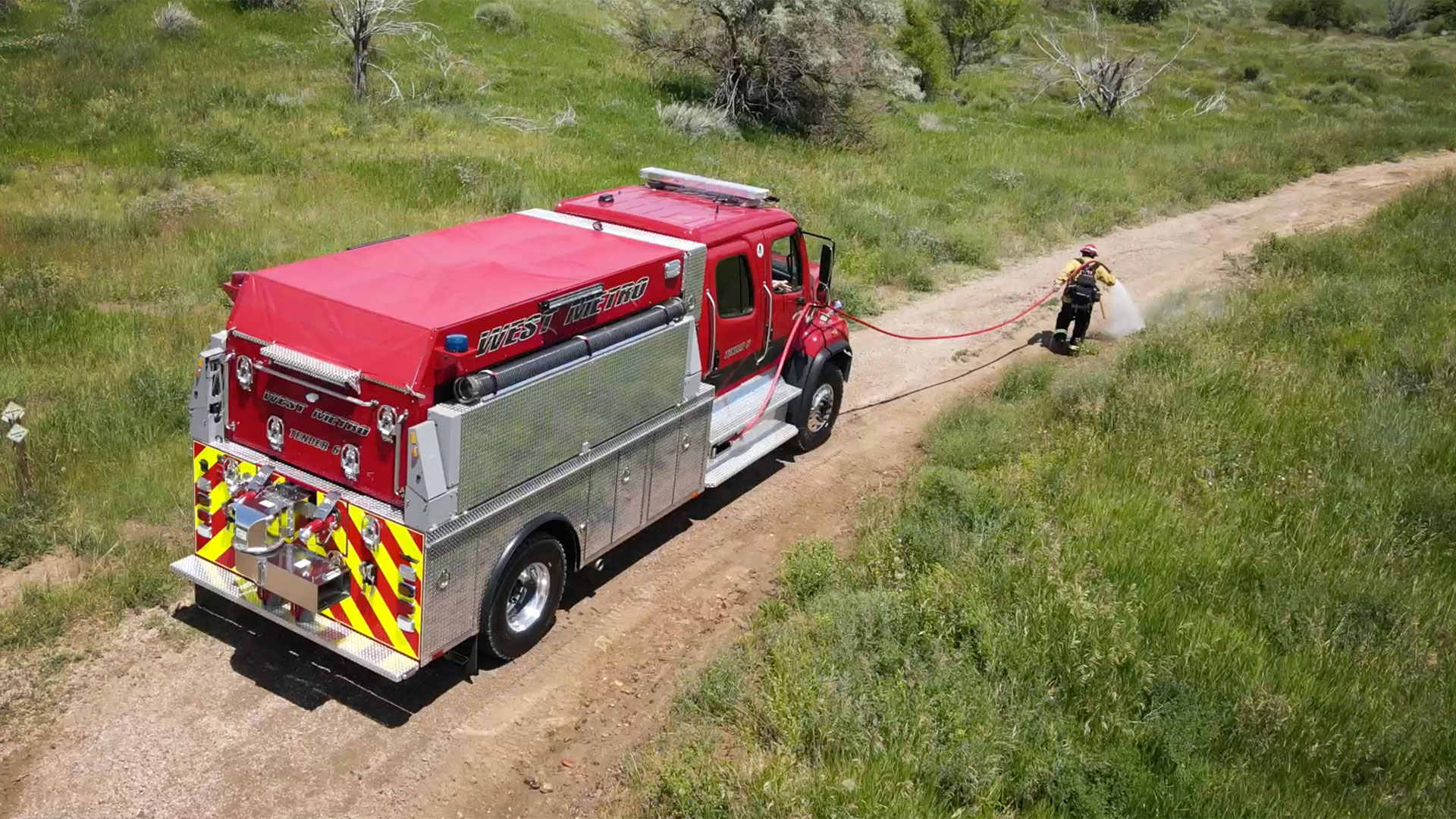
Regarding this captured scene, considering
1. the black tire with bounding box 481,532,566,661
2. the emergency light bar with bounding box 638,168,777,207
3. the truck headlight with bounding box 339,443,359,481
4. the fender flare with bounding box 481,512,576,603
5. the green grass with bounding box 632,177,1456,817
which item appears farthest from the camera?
the emergency light bar with bounding box 638,168,777,207

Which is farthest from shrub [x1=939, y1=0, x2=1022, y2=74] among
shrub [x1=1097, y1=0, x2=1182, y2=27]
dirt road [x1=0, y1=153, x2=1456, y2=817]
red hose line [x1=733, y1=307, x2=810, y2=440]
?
dirt road [x1=0, y1=153, x2=1456, y2=817]

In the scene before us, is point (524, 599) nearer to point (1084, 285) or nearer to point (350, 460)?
point (350, 460)

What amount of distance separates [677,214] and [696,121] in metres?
17.2

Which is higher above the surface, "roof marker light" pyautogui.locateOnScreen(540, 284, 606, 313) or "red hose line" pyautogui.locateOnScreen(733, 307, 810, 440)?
"roof marker light" pyautogui.locateOnScreen(540, 284, 606, 313)

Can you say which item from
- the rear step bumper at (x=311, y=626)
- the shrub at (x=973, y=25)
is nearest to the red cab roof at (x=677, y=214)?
the rear step bumper at (x=311, y=626)

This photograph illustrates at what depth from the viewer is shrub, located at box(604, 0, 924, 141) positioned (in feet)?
91.2

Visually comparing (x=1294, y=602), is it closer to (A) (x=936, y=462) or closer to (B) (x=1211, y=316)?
(A) (x=936, y=462)

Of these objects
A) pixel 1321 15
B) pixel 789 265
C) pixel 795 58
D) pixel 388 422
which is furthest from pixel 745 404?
pixel 1321 15

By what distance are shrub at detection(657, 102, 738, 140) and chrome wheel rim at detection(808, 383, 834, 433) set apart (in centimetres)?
1528

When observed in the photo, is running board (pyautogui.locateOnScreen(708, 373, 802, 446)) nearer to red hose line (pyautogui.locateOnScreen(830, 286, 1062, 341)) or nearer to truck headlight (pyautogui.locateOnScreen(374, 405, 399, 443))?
truck headlight (pyautogui.locateOnScreen(374, 405, 399, 443))

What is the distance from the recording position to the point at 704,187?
11898 mm

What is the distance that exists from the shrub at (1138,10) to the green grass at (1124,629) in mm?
69153

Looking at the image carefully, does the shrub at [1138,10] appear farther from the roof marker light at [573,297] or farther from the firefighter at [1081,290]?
the roof marker light at [573,297]

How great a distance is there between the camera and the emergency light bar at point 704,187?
11.6 m
